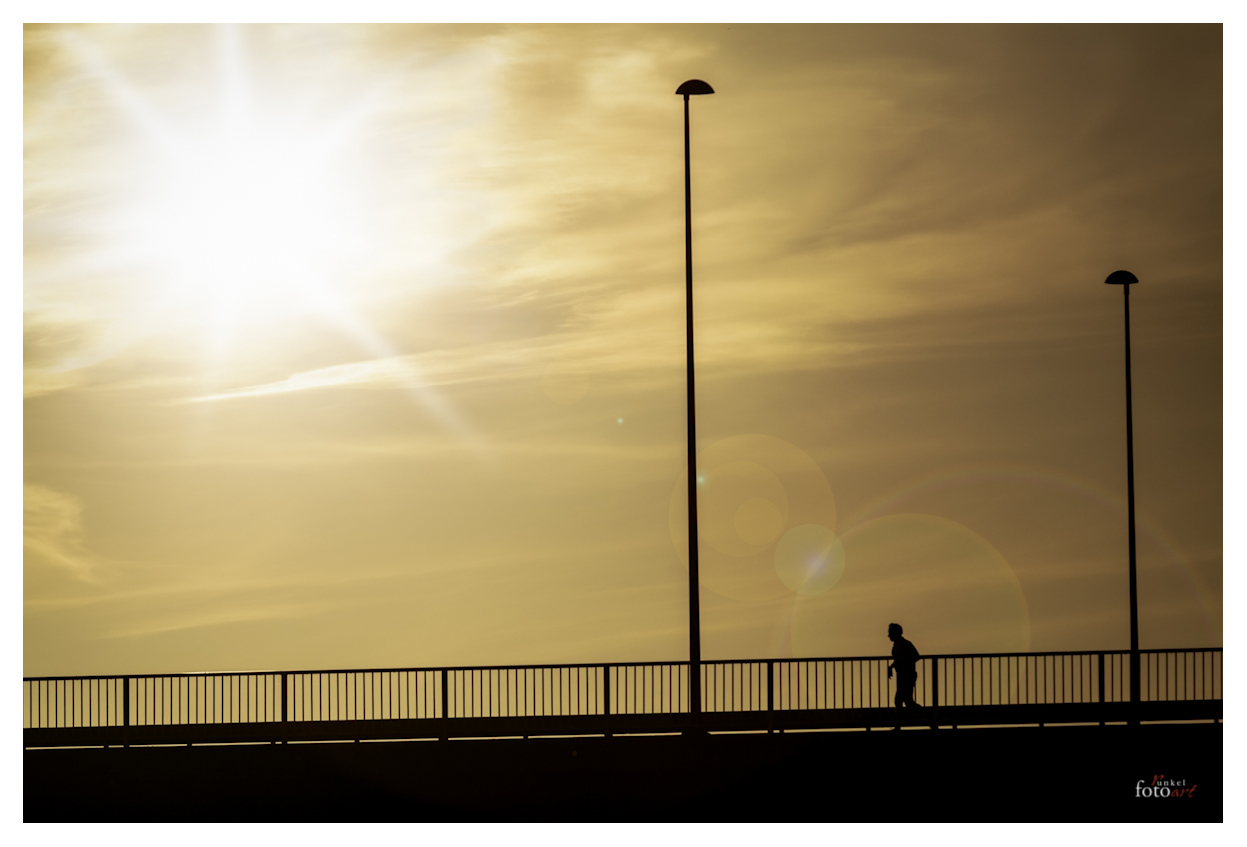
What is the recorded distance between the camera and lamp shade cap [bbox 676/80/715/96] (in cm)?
1936

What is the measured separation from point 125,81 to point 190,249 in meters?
2.45

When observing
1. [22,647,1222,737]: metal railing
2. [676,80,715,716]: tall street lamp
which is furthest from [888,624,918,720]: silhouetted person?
[676,80,715,716]: tall street lamp

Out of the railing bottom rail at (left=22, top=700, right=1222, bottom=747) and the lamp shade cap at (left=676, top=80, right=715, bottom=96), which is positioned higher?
A: the lamp shade cap at (left=676, top=80, right=715, bottom=96)

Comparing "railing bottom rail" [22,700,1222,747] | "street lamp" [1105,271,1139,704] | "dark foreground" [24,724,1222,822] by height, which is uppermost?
"street lamp" [1105,271,1139,704]

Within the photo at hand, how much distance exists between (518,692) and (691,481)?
376cm

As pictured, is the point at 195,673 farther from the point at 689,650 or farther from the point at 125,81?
the point at 125,81

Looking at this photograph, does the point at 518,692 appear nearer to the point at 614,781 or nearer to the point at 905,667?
the point at 614,781

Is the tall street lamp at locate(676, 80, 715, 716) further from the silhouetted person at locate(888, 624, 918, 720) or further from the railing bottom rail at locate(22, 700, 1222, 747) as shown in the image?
the silhouetted person at locate(888, 624, 918, 720)

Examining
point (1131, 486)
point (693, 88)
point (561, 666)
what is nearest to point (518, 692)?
point (561, 666)

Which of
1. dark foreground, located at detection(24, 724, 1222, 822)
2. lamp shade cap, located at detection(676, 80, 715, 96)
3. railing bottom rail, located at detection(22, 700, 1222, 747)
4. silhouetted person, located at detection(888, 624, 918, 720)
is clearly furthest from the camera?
silhouetted person, located at detection(888, 624, 918, 720)

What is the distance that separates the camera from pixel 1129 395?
22.7 m

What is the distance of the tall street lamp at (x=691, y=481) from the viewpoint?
19.0 m

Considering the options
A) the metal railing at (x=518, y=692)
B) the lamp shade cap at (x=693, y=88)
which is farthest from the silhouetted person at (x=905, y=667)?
the lamp shade cap at (x=693, y=88)

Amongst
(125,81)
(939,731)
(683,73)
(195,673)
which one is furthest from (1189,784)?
(125,81)
